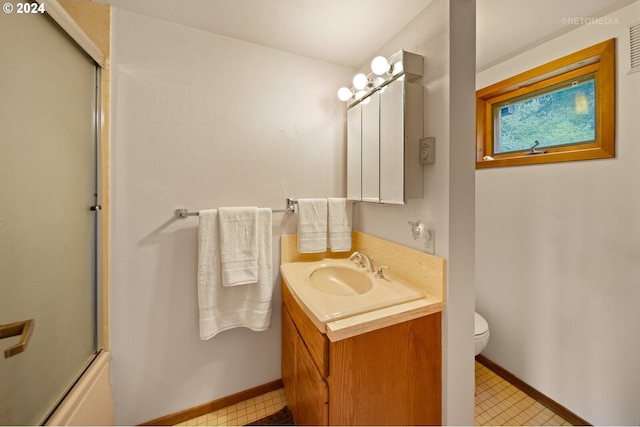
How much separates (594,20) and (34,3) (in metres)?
2.33

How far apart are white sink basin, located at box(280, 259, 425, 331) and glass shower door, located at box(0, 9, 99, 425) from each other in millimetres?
854

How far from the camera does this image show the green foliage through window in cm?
130

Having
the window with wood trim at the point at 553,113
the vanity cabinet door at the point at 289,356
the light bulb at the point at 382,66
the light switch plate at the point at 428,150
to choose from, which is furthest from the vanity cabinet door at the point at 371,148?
the window with wood trim at the point at 553,113

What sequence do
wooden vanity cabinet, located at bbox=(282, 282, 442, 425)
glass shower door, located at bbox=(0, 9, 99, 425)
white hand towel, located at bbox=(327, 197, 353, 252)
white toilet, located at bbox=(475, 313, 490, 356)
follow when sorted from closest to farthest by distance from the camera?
glass shower door, located at bbox=(0, 9, 99, 425), wooden vanity cabinet, located at bbox=(282, 282, 442, 425), white toilet, located at bbox=(475, 313, 490, 356), white hand towel, located at bbox=(327, 197, 353, 252)

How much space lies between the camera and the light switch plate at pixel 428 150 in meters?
1.06

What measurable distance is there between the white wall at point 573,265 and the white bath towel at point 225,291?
5.13 ft

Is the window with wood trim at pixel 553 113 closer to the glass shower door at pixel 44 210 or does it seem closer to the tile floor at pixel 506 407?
the tile floor at pixel 506 407

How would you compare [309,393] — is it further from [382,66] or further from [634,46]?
[634,46]

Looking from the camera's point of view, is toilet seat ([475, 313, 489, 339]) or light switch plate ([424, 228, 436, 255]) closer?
light switch plate ([424, 228, 436, 255])

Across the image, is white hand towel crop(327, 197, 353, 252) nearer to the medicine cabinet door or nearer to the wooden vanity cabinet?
the medicine cabinet door

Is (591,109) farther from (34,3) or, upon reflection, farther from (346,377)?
(34,3)

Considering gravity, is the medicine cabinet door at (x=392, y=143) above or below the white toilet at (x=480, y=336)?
above

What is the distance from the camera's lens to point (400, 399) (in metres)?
0.94

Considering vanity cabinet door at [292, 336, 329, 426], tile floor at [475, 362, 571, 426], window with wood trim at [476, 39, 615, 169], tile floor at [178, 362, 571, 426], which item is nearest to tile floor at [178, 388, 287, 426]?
tile floor at [178, 362, 571, 426]
